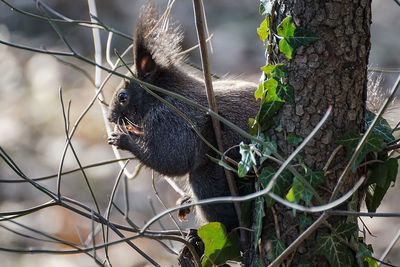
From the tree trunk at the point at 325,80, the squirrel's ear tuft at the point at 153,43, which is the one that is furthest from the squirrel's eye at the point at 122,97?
the tree trunk at the point at 325,80

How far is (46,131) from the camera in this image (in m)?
5.43

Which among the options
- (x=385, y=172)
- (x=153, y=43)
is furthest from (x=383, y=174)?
(x=153, y=43)

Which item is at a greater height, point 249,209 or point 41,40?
point 41,40

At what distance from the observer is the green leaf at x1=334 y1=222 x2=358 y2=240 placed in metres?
1.31

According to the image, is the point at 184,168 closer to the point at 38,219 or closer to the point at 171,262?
the point at 171,262

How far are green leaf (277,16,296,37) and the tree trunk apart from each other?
0.01 metres

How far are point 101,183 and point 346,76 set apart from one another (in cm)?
382

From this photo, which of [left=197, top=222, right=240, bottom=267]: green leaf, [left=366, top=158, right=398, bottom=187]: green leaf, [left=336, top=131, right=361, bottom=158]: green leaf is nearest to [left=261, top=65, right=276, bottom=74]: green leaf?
[left=336, top=131, right=361, bottom=158]: green leaf

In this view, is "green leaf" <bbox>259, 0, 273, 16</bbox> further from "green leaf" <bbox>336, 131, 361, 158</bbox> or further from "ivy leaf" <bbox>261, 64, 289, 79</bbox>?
"green leaf" <bbox>336, 131, 361, 158</bbox>

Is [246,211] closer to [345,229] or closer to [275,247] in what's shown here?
[275,247]

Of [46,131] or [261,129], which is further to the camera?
[46,131]

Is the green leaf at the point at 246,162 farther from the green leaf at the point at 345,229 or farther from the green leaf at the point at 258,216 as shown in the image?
the green leaf at the point at 345,229

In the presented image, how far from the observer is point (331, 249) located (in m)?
1.29

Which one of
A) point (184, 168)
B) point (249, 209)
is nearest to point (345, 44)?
point (249, 209)
